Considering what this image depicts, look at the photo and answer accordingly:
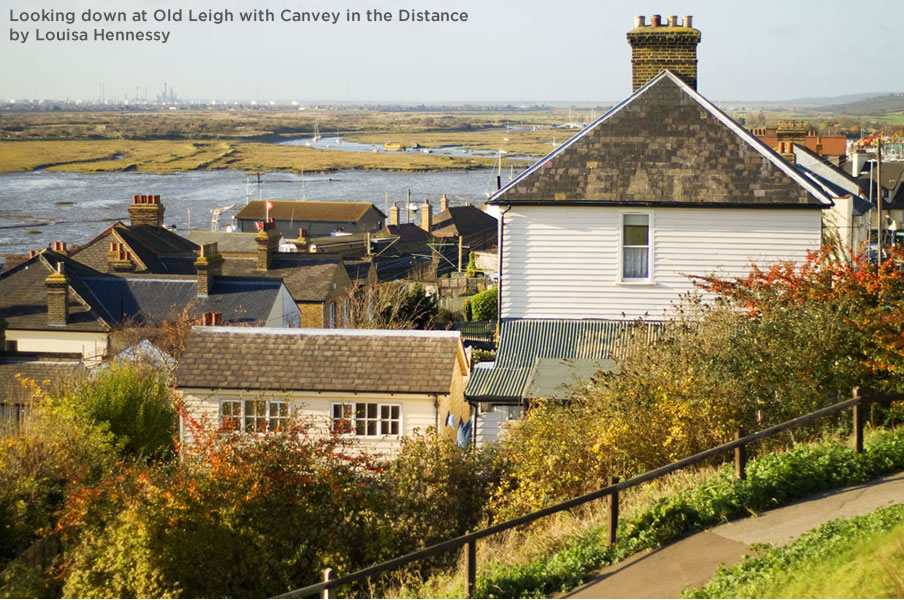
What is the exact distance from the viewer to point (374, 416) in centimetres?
2312

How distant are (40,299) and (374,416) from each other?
21534mm

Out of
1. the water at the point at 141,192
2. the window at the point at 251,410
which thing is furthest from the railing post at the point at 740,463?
the water at the point at 141,192

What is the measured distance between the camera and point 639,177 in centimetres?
2341

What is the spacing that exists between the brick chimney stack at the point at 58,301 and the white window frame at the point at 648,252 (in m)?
21.7

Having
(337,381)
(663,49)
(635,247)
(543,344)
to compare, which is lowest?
(337,381)

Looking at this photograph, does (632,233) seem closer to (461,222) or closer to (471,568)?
(471,568)

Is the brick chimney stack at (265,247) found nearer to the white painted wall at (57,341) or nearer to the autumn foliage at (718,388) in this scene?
the white painted wall at (57,341)

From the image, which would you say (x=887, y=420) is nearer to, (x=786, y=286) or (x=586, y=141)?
(x=786, y=286)

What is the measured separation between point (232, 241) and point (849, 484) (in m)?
60.3

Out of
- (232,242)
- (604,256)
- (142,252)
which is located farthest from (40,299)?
(232,242)

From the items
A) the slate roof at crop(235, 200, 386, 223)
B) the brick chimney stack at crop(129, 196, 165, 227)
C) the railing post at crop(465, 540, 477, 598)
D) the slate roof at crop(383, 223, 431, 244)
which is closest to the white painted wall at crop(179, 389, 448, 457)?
the railing post at crop(465, 540, 477, 598)

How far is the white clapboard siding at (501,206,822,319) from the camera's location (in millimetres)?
23109

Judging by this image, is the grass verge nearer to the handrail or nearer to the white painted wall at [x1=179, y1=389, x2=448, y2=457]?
the handrail

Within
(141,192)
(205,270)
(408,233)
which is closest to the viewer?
(205,270)
